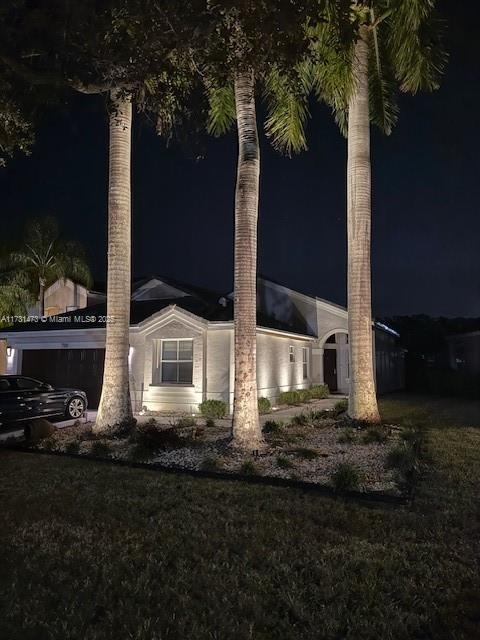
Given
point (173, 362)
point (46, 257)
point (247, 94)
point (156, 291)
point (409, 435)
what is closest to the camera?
point (247, 94)

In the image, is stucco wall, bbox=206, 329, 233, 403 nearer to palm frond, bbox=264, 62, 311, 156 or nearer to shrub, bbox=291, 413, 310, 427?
shrub, bbox=291, 413, 310, 427

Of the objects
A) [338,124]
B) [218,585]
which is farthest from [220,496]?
[338,124]

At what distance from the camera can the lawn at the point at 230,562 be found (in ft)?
11.0

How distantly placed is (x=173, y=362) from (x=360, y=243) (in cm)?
785

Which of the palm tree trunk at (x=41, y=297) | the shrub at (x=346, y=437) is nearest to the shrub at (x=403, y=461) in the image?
the shrub at (x=346, y=437)

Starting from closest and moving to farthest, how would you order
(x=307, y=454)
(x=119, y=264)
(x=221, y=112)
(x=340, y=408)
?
1. (x=307, y=454)
2. (x=119, y=264)
3. (x=221, y=112)
4. (x=340, y=408)

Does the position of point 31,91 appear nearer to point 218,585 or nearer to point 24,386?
point 24,386

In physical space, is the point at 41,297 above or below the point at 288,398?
above

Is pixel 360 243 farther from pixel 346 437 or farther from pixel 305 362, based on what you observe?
pixel 305 362

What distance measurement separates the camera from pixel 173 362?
1728cm

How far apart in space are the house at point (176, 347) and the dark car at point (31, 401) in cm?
325

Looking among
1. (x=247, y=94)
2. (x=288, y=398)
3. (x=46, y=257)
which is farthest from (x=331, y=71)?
(x=46, y=257)

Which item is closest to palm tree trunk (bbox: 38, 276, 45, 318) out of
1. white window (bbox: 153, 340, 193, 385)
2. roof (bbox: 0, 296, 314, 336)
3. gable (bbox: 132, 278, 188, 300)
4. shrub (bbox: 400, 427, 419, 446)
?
roof (bbox: 0, 296, 314, 336)

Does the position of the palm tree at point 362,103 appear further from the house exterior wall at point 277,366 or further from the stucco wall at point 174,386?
the stucco wall at point 174,386
